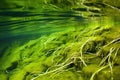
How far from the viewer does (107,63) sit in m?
3.92

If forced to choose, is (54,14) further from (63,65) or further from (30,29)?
(63,65)

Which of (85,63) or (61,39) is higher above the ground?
(85,63)

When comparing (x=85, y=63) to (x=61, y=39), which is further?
(x=61, y=39)

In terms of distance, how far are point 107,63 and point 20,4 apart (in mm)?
3292

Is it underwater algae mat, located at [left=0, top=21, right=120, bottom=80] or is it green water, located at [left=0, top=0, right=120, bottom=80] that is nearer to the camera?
underwater algae mat, located at [left=0, top=21, right=120, bottom=80]

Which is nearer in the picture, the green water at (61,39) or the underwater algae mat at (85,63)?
the underwater algae mat at (85,63)

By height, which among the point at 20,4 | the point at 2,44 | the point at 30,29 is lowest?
the point at 2,44

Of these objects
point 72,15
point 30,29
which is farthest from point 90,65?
point 30,29

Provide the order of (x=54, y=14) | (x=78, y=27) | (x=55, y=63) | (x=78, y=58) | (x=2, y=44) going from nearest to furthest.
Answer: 1. (x=78, y=58)
2. (x=55, y=63)
3. (x=54, y=14)
4. (x=78, y=27)
5. (x=2, y=44)

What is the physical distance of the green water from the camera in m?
4.08

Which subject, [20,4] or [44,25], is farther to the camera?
[44,25]

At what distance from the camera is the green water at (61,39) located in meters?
4.08

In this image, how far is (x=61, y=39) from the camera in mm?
6332

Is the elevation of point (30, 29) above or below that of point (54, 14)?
below
